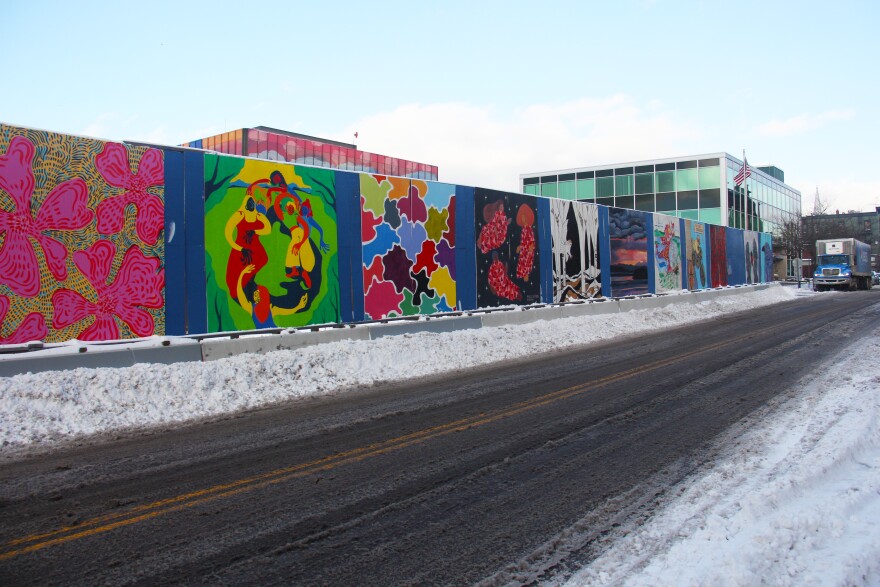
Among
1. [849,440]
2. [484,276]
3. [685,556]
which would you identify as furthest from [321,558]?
[484,276]

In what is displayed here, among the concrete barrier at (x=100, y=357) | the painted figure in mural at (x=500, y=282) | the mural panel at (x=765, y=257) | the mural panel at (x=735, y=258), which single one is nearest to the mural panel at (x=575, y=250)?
the painted figure in mural at (x=500, y=282)

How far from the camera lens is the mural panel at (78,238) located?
8.99 m

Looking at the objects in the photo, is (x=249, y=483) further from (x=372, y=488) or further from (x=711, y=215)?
(x=711, y=215)

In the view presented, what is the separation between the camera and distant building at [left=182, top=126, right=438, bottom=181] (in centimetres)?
4309

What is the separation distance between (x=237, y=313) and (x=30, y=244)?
3.58m

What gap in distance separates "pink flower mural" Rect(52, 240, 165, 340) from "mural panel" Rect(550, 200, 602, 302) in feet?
44.8

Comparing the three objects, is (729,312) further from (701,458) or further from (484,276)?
(701,458)

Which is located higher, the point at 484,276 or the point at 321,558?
the point at 484,276

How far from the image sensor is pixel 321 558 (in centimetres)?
391

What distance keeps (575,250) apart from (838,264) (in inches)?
1468

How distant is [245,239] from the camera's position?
11812mm

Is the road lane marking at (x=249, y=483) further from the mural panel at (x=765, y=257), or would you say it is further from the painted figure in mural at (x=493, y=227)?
the mural panel at (x=765, y=257)

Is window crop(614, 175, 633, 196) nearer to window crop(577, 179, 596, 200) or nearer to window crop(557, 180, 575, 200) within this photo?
window crop(577, 179, 596, 200)

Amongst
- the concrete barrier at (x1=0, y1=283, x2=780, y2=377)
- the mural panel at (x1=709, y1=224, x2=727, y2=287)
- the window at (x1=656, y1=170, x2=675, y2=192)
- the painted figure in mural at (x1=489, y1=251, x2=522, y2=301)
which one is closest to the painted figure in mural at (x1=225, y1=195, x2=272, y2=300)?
the concrete barrier at (x1=0, y1=283, x2=780, y2=377)
